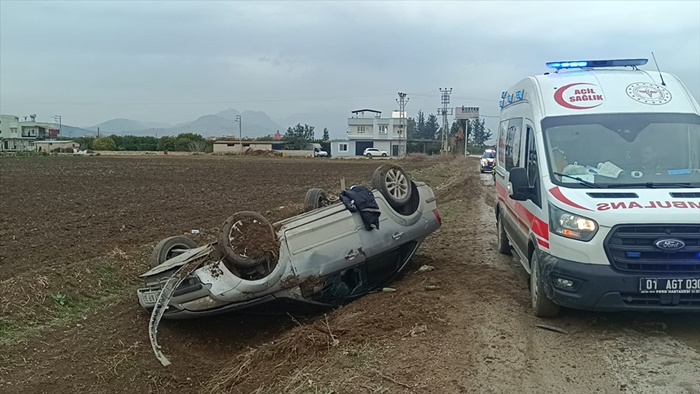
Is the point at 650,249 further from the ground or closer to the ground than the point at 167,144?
closer to the ground

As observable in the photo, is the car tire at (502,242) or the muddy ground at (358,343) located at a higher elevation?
the car tire at (502,242)

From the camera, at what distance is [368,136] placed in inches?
4311

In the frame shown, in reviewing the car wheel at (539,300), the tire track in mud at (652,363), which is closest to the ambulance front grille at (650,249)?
the tire track in mud at (652,363)

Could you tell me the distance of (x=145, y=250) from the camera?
10.7 m

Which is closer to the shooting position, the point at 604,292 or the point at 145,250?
the point at 604,292

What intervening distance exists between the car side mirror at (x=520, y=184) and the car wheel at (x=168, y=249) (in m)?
4.73

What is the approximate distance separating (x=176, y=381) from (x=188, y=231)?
23.2 ft

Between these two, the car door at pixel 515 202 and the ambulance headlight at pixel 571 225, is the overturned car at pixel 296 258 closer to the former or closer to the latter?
the car door at pixel 515 202

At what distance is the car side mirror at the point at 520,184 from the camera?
6.57 m

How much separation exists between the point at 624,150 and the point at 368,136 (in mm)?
103711

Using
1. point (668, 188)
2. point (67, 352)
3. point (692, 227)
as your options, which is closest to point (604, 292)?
point (692, 227)

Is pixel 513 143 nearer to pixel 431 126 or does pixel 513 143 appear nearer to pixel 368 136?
pixel 368 136

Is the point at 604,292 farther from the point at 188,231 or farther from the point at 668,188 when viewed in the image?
the point at 188,231

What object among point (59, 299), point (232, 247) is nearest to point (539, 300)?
point (232, 247)
